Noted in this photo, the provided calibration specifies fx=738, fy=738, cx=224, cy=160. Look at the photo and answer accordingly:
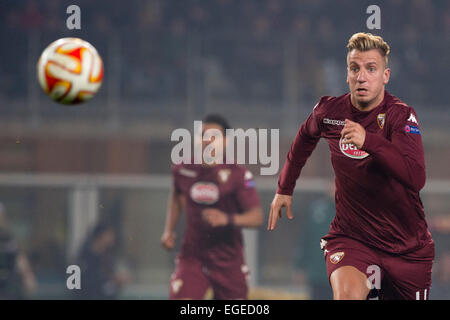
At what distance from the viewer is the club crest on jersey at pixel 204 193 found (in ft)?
20.2

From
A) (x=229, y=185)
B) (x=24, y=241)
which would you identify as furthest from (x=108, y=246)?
(x=229, y=185)

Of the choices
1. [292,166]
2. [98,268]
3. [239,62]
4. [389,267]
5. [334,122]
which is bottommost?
[98,268]

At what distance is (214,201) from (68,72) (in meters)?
1.68

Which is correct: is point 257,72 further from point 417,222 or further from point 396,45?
point 417,222

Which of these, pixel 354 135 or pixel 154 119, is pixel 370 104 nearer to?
pixel 354 135

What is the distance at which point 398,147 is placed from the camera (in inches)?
142

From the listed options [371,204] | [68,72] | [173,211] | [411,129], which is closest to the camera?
[411,129]

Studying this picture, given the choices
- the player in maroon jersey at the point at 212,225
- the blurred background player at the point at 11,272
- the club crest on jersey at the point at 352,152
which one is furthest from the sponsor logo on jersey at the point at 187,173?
the blurred background player at the point at 11,272

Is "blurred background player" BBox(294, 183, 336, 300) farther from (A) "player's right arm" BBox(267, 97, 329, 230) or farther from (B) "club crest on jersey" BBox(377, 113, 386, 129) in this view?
(B) "club crest on jersey" BBox(377, 113, 386, 129)

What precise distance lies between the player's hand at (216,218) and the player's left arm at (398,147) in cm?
242

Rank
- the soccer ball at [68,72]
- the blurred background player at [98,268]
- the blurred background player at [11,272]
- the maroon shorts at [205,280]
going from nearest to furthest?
the soccer ball at [68,72] → the maroon shorts at [205,280] → the blurred background player at [11,272] → the blurred background player at [98,268]

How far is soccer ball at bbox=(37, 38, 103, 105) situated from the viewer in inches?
207

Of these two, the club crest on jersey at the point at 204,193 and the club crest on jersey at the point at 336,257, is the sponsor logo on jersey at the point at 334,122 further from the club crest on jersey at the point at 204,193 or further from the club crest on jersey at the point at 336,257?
the club crest on jersey at the point at 204,193

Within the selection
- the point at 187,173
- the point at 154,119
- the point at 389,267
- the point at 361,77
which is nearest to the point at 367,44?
the point at 361,77
